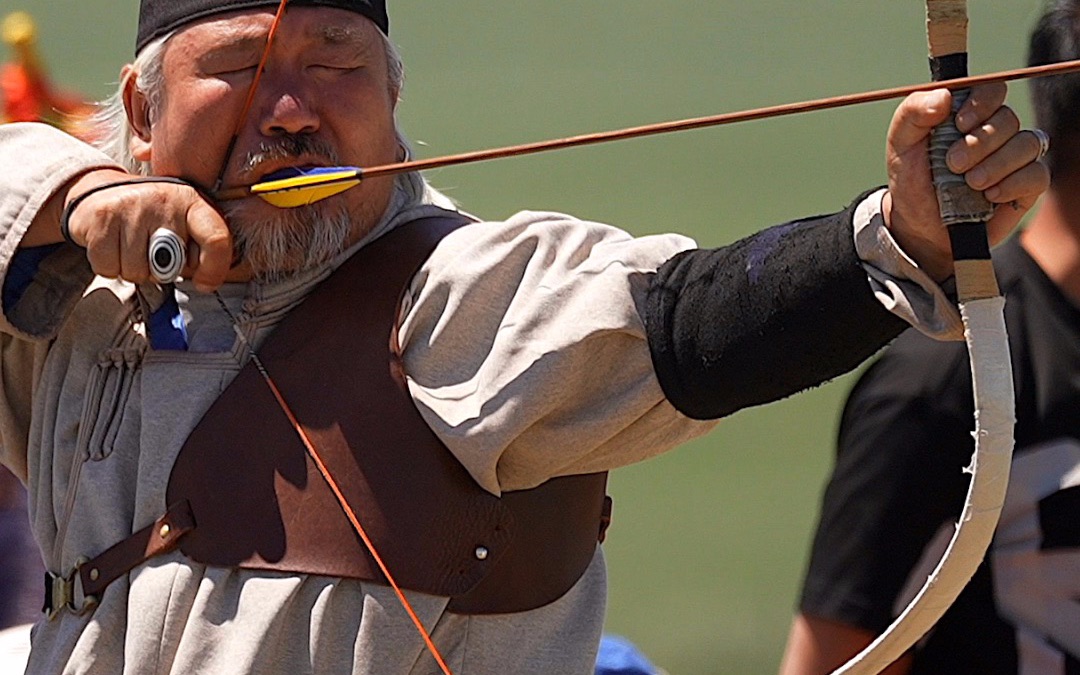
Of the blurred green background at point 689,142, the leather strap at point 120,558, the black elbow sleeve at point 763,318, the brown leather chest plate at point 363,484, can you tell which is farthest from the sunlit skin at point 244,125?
the blurred green background at point 689,142

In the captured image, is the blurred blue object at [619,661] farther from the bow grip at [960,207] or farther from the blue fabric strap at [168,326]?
the bow grip at [960,207]

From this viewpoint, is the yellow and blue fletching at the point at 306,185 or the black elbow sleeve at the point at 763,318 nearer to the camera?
the black elbow sleeve at the point at 763,318

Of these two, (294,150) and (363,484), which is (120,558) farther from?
(294,150)

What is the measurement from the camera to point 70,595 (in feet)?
6.95

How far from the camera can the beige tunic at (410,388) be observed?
1893 millimetres

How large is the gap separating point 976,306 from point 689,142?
25.9ft

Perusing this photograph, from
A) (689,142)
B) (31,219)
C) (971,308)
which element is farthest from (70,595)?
(689,142)

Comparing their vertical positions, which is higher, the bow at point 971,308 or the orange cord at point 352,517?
the bow at point 971,308

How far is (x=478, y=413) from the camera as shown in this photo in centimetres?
193

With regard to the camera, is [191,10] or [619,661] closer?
[191,10]

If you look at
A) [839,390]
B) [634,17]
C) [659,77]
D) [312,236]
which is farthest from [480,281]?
[634,17]

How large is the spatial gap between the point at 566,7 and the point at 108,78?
2548mm

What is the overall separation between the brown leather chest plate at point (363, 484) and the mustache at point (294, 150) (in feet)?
0.39

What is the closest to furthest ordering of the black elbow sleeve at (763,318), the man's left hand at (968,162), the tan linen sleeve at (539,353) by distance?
the man's left hand at (968,162) → the black elbow sleeve at (763,318) → the tan linen sleeve at (539,353)
